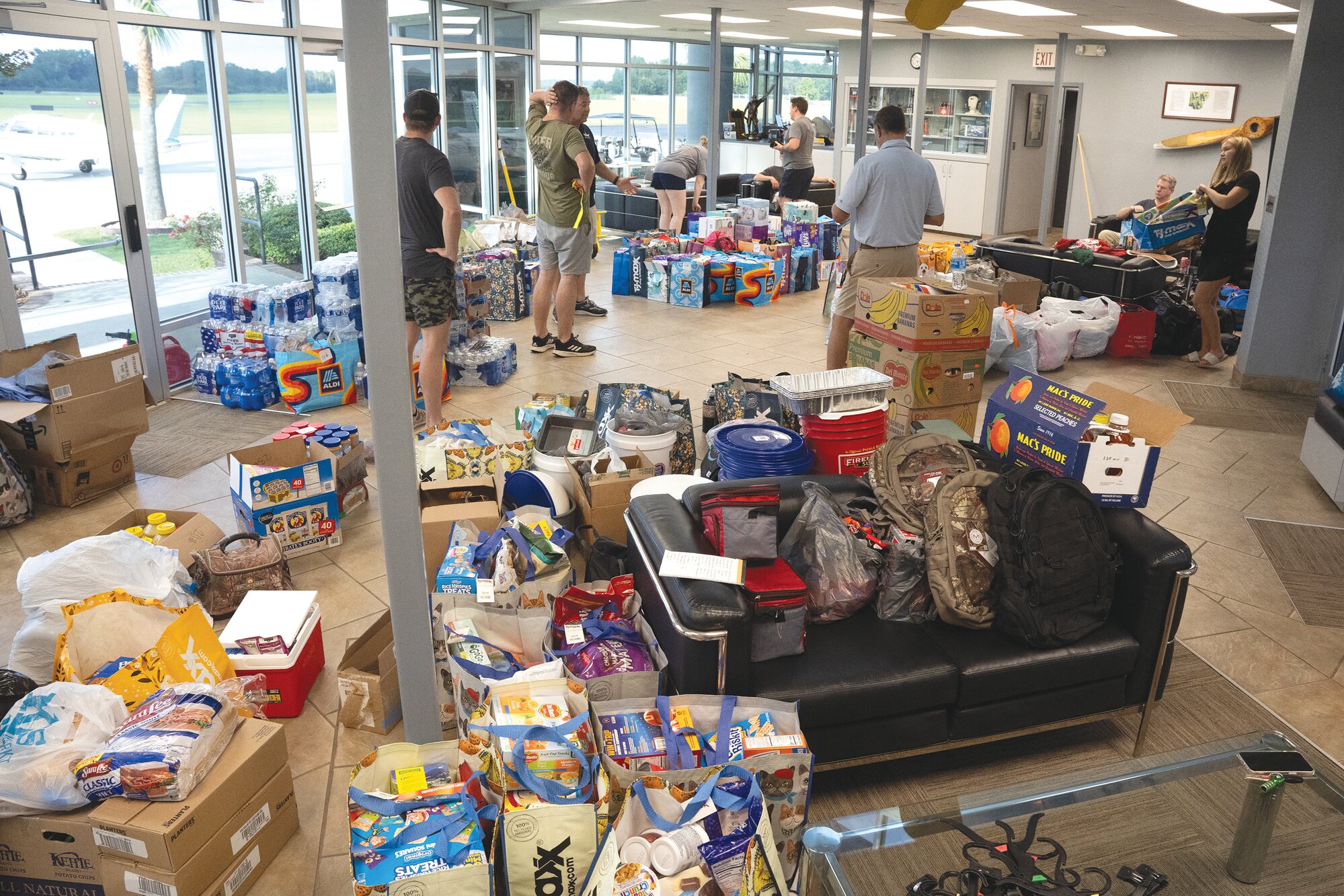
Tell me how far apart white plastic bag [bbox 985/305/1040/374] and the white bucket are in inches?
137

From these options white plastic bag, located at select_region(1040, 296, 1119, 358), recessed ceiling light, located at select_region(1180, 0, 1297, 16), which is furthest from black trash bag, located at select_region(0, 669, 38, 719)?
recessed ceiling light, located at select_region(1180, 0, 1297, 16)

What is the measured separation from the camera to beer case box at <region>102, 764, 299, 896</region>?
233 centimetres

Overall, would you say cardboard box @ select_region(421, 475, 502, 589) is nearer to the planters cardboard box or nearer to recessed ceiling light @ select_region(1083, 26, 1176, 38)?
the planters cardboard box

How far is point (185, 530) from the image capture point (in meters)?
3.87

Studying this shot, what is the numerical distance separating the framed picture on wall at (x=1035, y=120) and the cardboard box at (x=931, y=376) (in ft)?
34.1

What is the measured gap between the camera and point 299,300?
6.56 meters

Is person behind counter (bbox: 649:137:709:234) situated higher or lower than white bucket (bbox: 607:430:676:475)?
higher

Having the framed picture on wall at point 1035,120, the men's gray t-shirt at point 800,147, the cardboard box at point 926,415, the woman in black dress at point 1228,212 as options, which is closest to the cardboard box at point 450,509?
the cardboard box at point 926,415

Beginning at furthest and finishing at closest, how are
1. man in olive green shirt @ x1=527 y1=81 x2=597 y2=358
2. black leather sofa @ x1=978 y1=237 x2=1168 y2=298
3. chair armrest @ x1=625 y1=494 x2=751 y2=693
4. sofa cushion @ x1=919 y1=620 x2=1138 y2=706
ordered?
black leather sofa @ x1=978 y1=237 x2=1168 y2=298 < man in olive green shirt @ x1=527 y1=81 x2=597 y2=358 < sofa cushion @ x1=919 y1=620 x2=1138 y2=706 < chair armrest @ x1=625 y1=494 x2=751 y2=693

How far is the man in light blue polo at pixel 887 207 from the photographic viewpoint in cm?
578

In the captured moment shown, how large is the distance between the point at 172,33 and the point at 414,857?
5955 mm

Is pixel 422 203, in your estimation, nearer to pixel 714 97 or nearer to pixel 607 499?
pixel 607 499

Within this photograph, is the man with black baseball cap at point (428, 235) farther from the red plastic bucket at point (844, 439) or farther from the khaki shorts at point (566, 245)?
the red plastic bucket at point (844, 439)

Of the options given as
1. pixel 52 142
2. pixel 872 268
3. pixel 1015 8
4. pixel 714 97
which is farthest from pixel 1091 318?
pixel 52 142
